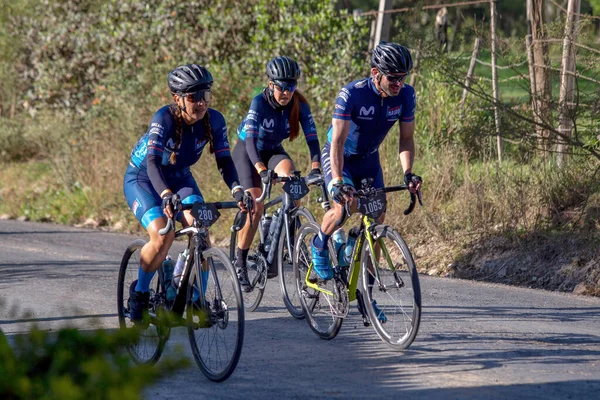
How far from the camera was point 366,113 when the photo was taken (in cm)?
725

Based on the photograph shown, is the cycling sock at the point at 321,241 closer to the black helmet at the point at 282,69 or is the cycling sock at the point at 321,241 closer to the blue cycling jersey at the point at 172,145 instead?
the blue cycling jersey at the point at 172,145

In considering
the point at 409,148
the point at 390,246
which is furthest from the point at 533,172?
the point at 390,246

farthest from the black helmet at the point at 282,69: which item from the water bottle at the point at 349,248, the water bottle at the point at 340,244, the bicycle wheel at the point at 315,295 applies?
the water bottle at the point at 349,248

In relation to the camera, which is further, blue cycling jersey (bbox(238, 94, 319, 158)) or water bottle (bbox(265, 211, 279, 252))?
blue cycling jersey (bbox(238, 94, 319, 158))

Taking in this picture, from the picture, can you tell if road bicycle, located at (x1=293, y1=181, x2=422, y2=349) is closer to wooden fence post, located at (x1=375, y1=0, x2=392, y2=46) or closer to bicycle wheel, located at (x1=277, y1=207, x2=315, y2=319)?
bicycle wheel, located at (x1=277, y1=207, x2=315, y2=319)

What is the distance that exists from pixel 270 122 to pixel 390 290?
2.52 metres

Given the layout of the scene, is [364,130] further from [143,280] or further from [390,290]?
[143,280]

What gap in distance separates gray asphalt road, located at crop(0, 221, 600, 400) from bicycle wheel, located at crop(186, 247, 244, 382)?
14 cm

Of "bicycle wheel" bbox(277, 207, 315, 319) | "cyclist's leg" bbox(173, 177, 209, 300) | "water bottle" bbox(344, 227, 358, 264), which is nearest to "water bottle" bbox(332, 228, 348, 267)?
"water bottle" bbox(344, 227, 358, 264)

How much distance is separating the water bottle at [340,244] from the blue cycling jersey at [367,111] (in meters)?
0.65

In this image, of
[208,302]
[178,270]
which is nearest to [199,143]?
[178,270]

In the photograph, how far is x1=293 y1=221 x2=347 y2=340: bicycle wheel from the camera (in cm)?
705

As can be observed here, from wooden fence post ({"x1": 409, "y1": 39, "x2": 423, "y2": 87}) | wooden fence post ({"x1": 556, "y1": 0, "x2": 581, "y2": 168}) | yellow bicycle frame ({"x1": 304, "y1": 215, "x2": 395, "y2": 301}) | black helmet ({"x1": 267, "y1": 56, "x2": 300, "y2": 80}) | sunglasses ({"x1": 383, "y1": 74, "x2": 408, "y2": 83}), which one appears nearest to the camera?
yellow bicycle frame ({"x1": 304, "y1": 215, "x2": 395, "y2": 301})

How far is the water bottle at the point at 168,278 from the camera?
6.43m
